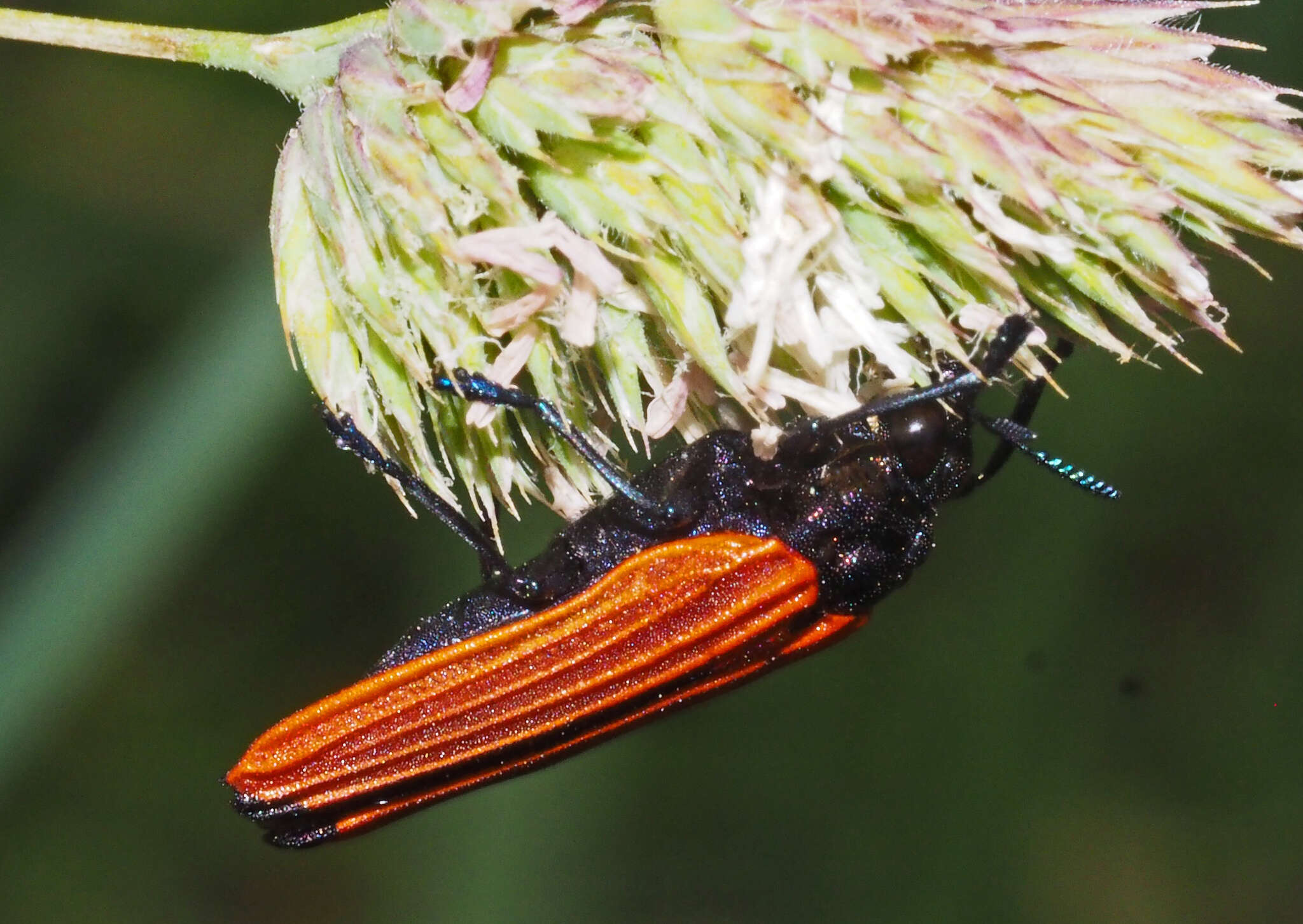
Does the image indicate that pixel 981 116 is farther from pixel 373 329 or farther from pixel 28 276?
pixel 28 276

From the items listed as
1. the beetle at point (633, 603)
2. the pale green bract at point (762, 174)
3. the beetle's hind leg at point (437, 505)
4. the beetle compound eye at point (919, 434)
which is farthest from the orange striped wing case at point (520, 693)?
the pale green bract at point (762, 174)

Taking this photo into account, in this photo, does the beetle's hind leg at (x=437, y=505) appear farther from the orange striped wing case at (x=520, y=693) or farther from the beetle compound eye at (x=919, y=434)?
the beetle compound eye at (x=919, y=434)

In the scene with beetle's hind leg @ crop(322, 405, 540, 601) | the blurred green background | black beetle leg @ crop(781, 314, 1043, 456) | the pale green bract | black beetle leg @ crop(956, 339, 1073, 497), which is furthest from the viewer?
the blurred green background

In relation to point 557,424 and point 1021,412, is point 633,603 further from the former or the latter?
point 1021,412

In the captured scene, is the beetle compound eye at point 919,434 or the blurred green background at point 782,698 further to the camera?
the blurred green background at point 782,698

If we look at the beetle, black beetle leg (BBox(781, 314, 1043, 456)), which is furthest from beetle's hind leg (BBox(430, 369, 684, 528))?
black beetle leg (BBox(781, 314, 1043, 456))

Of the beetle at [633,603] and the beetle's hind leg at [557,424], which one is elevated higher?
the beetle's hind leg at [557,424]

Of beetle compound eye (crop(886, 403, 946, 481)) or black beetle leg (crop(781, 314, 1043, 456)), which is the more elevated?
black beetle leg (crop(781, 314, 1043, 456))

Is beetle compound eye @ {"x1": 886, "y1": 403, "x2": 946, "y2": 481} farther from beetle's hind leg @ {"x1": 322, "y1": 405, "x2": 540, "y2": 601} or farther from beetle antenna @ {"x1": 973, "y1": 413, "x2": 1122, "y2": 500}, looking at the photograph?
beetle's hind leg @ {"x1": 322, "y1": 405, "x2": 540, "y2": 601}
